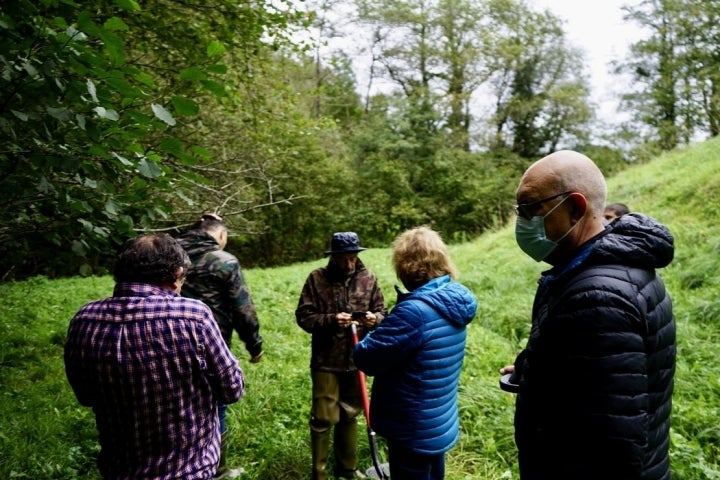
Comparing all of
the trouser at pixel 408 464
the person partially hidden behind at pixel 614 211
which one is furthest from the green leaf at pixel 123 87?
the person partially hidden behind at pixel 614 211

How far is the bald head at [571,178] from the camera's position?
169 centimetres

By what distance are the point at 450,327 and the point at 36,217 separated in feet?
10.1

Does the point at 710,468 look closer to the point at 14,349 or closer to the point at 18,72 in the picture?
the point at 18,72

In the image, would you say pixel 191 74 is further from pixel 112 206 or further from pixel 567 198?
pixel 567 198

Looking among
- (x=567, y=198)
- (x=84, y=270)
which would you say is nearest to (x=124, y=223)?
(x=84, y=270)

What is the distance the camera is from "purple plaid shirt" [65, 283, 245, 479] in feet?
6.39

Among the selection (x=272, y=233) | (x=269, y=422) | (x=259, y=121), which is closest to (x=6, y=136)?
(x=269, y=422)

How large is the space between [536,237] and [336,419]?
7.62 ft

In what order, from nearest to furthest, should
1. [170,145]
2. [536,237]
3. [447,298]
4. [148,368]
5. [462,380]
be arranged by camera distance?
[536,237], [148,368], [170,145], [447,298], [462,380]

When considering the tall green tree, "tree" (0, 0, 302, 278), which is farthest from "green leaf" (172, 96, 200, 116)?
the tall green tree

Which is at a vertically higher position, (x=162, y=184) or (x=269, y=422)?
(x=162, y=184)

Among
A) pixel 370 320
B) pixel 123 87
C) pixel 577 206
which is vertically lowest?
pixel 370 320

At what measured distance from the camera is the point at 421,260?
278 centimetres

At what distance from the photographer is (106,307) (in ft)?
6.55
